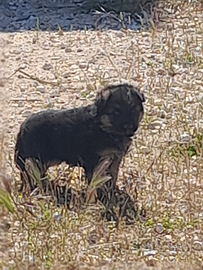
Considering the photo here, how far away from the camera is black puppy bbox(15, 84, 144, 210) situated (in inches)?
186

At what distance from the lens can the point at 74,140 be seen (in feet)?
15.9

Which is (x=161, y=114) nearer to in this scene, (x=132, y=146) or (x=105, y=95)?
(x=132, y=146)

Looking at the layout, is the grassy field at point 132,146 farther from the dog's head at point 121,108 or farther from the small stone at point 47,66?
the dog's head at point 121,108

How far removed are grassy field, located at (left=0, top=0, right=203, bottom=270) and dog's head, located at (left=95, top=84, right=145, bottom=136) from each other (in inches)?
14.5

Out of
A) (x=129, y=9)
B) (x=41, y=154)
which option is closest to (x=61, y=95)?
(x=41, y=154)

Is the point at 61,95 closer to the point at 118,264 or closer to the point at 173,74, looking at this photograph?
the point at 173,74

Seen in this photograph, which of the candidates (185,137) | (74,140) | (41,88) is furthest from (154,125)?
(41,88)

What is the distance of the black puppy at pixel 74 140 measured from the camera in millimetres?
4723

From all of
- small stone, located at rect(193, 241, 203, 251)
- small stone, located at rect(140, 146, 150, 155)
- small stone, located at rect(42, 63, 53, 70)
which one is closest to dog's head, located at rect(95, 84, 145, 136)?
small stone, located at rect(140, 146, 150, 155)

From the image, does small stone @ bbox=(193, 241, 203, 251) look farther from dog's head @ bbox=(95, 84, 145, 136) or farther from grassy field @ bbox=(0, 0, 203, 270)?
dog's head @ bbox=(95, 84, 145, 136)

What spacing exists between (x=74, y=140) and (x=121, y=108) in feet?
1.38

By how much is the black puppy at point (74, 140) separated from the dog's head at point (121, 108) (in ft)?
0.06

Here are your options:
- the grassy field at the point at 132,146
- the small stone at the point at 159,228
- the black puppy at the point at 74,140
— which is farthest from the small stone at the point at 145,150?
the small stone at the point at 159,228

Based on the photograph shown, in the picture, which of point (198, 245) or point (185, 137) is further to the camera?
point (185, 137)
